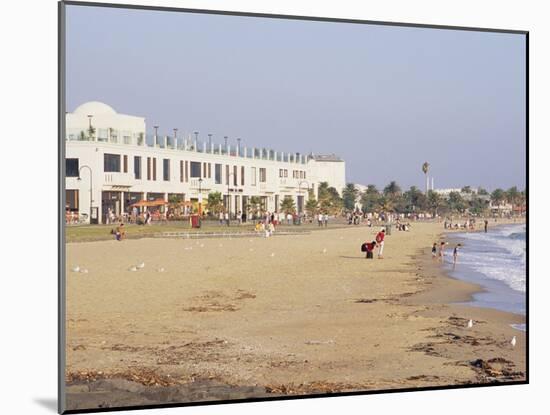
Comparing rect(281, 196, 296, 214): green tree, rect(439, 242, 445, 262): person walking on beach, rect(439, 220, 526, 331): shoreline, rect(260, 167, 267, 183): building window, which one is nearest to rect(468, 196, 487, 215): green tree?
Result: rect(439, 220, 526, 331): shoreline

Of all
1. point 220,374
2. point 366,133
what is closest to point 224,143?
point 366,133

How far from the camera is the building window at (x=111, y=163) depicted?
7770mm

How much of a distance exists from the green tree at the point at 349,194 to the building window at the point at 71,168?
2.22 meters

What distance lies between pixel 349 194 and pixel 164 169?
155 centimetres

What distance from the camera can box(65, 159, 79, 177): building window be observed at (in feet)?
24.5

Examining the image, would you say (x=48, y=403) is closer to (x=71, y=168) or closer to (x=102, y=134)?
(x=71, y=168)

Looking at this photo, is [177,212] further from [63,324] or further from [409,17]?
[409,17]

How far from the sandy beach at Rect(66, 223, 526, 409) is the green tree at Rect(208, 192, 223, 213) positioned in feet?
0.81

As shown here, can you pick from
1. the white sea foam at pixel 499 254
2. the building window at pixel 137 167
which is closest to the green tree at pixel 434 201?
the white sea foam at pixel 499 254

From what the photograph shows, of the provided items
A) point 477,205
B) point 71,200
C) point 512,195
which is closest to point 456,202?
point 477,205

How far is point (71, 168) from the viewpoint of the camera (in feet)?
24.6

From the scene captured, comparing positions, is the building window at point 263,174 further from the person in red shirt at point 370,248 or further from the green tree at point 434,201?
the green tree at point 434,201

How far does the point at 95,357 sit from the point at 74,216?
3.42 ft

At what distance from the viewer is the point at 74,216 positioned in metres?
7.59
